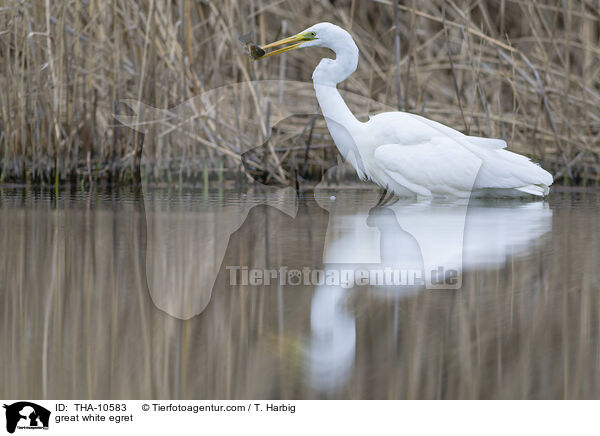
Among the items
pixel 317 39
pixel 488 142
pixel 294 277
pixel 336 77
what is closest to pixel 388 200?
pixel 488 142

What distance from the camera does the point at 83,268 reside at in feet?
9.35

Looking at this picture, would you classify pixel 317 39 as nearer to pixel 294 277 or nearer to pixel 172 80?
pixel 172 80

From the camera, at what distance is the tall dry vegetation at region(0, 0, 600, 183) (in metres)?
5.39

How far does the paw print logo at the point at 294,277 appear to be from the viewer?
272 cm

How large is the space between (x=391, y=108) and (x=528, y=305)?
4.03m

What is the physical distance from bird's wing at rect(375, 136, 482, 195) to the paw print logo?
2.22 meters

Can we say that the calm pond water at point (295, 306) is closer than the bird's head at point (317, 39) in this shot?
Yes

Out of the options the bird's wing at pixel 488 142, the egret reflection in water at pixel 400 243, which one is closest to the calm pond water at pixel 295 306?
the egret reflection in water at pixel 400 243

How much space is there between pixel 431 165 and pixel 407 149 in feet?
0.57

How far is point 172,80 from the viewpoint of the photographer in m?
5.98

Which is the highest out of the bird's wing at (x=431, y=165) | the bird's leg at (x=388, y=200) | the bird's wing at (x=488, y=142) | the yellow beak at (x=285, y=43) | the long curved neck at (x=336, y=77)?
the yellow beak at (x=285, y=43)
